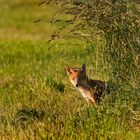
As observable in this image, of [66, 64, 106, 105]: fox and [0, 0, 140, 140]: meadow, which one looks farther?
[66, 64, 106, 105]: fox

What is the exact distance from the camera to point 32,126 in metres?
8.20

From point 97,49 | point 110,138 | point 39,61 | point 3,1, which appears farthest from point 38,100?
point 3,1

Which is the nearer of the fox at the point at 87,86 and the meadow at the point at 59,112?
the meadow at the point at 59,112

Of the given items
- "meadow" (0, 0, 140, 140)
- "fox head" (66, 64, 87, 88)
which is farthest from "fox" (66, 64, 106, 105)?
"meadow" (0, 0, 140, 140)

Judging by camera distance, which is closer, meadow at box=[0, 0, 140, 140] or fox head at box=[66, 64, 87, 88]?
meadow at box=[0, 0, 140, 140]

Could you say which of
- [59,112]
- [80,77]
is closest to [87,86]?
[80,77]

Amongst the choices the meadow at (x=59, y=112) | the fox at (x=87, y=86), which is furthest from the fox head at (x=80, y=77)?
the meadow at (x=59, y=112)

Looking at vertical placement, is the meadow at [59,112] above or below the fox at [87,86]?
below

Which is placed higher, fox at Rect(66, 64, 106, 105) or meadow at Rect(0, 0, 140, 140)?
A: fox at Rect(66, 64, 106, 105)

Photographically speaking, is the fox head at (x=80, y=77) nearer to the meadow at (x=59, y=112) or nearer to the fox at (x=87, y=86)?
the fox at (x=87, y=86)

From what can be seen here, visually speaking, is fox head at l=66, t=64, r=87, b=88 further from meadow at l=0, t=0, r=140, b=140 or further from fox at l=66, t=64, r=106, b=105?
meadow at l=0, t=0, r=140, b=140

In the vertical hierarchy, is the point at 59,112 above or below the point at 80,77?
below

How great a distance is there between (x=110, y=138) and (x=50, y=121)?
81cm

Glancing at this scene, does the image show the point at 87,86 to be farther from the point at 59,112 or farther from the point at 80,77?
the point at 59,112
